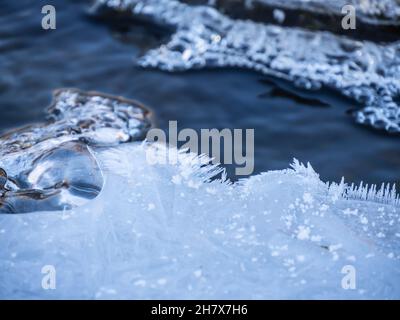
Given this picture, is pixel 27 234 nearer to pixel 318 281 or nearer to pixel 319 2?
pixel 318 281

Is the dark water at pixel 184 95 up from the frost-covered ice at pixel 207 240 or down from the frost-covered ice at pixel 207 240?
up
